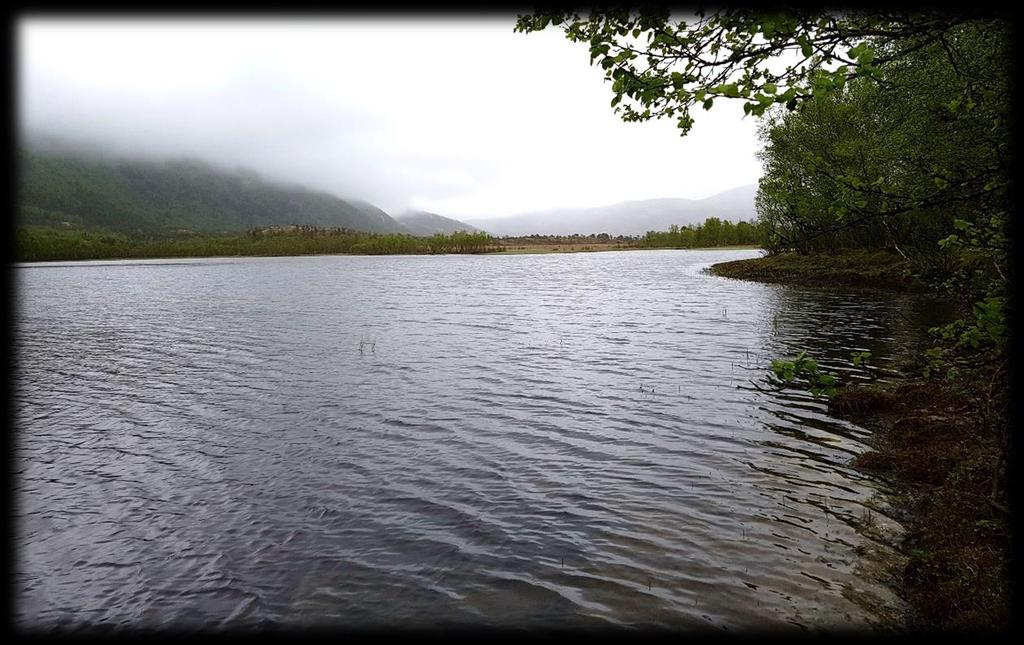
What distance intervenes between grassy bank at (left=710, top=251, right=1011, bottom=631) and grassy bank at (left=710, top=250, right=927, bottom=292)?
31.5m

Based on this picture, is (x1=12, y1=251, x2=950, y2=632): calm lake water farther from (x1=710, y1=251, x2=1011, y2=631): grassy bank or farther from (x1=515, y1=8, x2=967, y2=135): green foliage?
(x1=515, y1=8, x2=967, y2=135): green foliage

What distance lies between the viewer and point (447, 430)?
→ 1689 centimetres

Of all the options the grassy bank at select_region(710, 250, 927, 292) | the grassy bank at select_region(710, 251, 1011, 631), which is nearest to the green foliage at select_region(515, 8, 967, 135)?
the grassy bank at select_region(710, 251, 1011, 631)

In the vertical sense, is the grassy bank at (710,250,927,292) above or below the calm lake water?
above

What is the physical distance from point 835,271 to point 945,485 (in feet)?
179

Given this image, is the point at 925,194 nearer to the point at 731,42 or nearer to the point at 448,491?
the point at 731,42

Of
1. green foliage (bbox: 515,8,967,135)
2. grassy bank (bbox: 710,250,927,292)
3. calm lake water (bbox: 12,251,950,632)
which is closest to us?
green foliage (bbox: 515,8,967,135)

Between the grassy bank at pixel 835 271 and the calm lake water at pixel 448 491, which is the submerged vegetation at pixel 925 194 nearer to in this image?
the calm lake water at pixel 448 491

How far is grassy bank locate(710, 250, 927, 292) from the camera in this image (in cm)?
5059

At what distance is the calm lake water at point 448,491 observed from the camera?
8.69 m

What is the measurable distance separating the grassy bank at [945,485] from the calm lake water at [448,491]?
20.6 inches

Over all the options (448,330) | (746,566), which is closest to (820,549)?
(746,566)

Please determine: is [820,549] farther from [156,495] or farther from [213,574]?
[156,495]

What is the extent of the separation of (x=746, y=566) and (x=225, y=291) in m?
74.4
